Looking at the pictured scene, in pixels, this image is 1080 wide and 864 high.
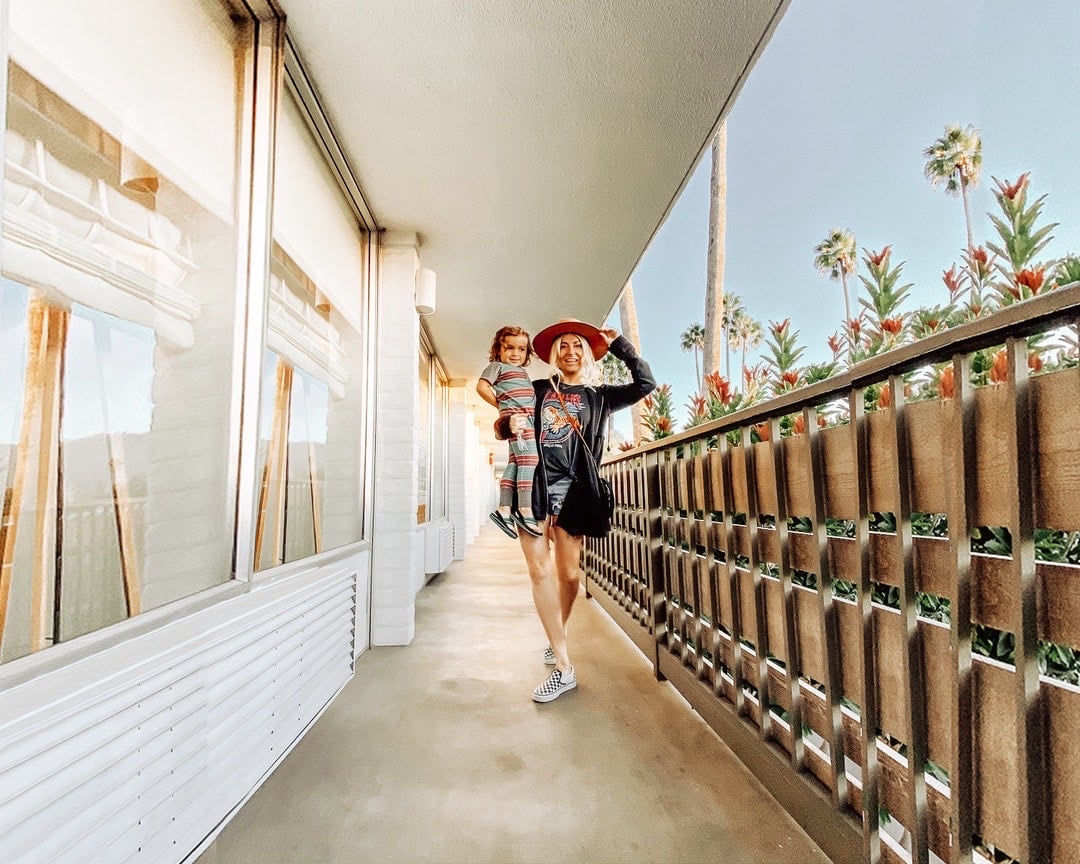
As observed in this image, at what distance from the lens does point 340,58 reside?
2.02 m

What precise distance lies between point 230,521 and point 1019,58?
32.2 m

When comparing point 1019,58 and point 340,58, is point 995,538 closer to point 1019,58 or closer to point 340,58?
point 340,58

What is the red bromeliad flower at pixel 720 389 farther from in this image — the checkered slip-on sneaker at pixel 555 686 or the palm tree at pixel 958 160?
the palm tree at pixel 958 160

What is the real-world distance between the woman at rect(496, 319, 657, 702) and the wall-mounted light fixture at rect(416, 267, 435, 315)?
44.2 inches

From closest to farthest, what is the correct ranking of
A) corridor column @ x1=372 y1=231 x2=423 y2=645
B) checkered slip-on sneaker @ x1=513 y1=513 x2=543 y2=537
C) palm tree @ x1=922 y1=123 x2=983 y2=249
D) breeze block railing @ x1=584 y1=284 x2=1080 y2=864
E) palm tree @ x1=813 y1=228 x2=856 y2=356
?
breeze block railing @ x1=584 y1=284 x2=1080 y2=864
checkered slip-on sneaker @ x1=513 y1=513 x2=543 y2=537
corridor column @ x1=372 y1=231 x2=423 y2=645
palm tree @ x1=922 y1=123 x2=983 y2=249
palm tree @ x1=813 y1=228 x2=856 y2=356

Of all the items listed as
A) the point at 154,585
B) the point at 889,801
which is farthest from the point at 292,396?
the point at 889,801

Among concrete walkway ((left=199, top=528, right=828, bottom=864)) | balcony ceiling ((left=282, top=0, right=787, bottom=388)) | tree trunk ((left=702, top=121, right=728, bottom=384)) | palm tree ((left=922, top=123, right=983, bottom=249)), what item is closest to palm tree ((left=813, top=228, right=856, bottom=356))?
palm tree ((left=922, top=123, right=983, bottom=249))

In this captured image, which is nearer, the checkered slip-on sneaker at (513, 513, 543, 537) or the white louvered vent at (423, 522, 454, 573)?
the checkered slip-on sneaker at (513, 513, 543, 537)

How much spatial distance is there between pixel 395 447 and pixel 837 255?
27499 mm

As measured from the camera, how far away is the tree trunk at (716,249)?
8258mm

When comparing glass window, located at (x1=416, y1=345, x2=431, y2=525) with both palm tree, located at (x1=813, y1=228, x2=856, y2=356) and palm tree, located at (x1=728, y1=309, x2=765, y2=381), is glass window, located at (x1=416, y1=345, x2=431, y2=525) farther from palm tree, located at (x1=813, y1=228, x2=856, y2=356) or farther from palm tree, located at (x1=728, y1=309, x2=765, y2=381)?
palm tree, located at (x1=728, y1=309, x2=765, y2=381)

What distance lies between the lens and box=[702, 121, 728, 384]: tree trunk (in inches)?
325

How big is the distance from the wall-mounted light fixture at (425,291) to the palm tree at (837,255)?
25.9m

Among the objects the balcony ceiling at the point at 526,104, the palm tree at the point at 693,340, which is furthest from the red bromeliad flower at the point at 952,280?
the palm tree at the point at 693,340
